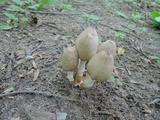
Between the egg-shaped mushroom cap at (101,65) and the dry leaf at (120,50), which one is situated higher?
the egg-shaped mushroom cap at (101,65)

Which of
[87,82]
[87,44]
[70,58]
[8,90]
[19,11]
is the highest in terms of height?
[87,44]

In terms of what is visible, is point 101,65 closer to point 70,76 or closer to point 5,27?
Result: point 70,76

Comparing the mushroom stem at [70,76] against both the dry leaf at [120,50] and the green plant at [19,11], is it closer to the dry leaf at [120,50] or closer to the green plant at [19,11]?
the dry leaf at [120,50]

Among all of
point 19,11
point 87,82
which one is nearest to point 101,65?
point 87,82

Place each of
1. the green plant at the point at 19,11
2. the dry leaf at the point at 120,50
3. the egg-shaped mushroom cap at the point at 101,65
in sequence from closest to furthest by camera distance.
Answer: the egg-shaped mushroom cap at the point at 101,65 → the dry leaf at the point at 120,50 → the green plant at the point at 19,11

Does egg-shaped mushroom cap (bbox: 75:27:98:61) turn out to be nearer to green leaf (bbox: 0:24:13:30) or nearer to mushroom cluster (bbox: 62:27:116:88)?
mushroom cluster (bbox: 62:27:116:88)

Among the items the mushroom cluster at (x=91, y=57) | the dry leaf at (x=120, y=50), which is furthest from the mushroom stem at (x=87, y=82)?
the dry leaf at (x=120, y=50)

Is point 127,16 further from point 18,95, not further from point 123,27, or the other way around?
point 18,95
